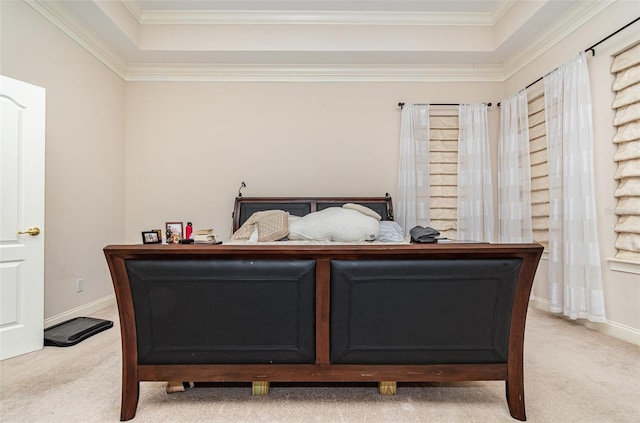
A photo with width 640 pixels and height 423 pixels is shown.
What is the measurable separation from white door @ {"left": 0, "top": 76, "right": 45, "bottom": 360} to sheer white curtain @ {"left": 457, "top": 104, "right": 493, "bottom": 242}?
4.40 m

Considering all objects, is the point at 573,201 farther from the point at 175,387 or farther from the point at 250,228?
the point at 175,387

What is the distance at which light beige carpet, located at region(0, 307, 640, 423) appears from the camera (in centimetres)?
172

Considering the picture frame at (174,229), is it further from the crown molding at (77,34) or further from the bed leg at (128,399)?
the bed leg at (128,399)

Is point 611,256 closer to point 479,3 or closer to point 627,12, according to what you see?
point 627,12

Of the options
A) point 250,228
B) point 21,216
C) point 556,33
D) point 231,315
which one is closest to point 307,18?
point 250,228

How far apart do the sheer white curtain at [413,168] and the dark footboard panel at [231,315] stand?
9.39 ft

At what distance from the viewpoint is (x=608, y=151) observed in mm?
2859

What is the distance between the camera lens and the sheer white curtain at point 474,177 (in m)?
4.25

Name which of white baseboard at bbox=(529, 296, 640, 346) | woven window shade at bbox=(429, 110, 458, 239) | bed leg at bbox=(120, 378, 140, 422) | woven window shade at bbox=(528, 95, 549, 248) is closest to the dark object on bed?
bed leg at bbox=(120, 378, 140, 422)

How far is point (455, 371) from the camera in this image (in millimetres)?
1677

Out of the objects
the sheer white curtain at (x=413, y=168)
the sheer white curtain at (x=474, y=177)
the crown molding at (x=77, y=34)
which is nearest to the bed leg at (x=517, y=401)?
the sheer white curtain at (x=413, y=168)

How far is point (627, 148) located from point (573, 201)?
0.56 m

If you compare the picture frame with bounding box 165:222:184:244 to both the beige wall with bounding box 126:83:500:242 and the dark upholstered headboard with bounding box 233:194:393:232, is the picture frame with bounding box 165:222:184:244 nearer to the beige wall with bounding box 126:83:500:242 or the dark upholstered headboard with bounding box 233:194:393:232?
the beige wall with bounding box 126:83:500:242

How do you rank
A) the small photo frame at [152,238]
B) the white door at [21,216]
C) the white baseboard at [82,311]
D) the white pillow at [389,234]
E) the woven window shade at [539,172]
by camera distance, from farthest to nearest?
the woven window shade at [539,172], the white pillow at [389,234], the small photo frame at [152,238], the white baseboard at [82,311], the white door at [21,216]
